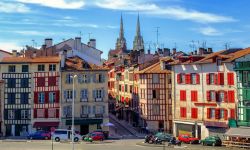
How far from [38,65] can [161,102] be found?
1873cm

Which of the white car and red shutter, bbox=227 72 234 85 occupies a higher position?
red shutter, bbox=227 72 234 85

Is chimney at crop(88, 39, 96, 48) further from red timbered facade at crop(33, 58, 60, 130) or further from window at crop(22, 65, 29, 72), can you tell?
window at crop(22, 65, 29, 72)

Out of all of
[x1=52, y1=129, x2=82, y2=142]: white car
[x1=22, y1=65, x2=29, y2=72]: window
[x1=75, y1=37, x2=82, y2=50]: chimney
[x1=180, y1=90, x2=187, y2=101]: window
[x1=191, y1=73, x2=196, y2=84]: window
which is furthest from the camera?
[x1=75, y1=37, x2=82, y2=50]: chimney

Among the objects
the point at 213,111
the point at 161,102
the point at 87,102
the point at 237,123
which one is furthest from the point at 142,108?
the point at 237,123

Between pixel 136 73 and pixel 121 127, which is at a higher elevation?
pixel 136 73

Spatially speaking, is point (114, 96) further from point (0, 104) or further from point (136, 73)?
point (0, 104)

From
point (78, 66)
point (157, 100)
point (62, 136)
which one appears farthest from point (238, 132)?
point (78, 66)

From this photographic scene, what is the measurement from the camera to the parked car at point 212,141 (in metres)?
56.5

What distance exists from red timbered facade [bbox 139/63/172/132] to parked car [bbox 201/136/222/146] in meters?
13.5

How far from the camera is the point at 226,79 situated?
192 ft

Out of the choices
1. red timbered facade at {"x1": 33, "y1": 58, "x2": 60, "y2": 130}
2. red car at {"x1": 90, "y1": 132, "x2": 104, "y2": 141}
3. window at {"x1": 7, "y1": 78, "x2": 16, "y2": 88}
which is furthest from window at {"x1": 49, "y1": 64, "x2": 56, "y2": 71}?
red car at {"x1": 90, "y1": 132, "x2": 104, "y2": 141}

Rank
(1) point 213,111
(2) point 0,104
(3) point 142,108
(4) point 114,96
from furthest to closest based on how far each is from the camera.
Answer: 1. (4) point 114,96
2. (3) point 142,108
3. (2) point 0,104
4. (1) point 213,111

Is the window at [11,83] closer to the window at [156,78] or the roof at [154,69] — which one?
the roof at [154,69]

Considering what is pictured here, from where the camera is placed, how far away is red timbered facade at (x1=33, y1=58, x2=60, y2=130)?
67.7 meters
